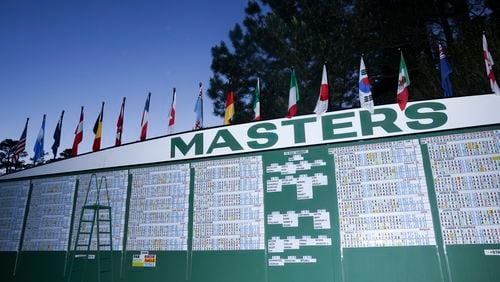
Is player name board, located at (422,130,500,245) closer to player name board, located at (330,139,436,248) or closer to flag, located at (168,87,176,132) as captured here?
player name board, located at (330,139,436,248)

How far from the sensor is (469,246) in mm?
5664

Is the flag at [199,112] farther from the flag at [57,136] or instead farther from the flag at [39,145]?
the flag at [39,145]

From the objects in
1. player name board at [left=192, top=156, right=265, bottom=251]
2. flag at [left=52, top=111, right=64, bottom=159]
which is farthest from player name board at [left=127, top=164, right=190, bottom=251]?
flag at [left=52, top=111, right=64, bottom=159]

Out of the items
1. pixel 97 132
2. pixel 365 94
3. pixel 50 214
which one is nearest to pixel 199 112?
pixel 97 132

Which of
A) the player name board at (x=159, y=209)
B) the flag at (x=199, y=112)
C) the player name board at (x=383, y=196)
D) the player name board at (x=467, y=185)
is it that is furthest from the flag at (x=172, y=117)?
the player name board at (x=467, y=185)

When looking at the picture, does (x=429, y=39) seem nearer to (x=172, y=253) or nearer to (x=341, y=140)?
(x=341, y=140)

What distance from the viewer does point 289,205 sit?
273 inches

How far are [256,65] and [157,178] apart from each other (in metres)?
14.8

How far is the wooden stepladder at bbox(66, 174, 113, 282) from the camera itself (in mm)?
7957

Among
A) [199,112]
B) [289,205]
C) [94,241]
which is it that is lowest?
[94,241]

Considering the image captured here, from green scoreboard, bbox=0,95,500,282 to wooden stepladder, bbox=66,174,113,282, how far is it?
0.04 meters

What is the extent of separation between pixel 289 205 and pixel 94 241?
5160mm

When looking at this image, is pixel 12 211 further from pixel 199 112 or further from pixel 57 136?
pixel 199 112

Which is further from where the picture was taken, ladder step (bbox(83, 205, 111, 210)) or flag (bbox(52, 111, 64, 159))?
flag (bbox(52, 111, 64, 159))
